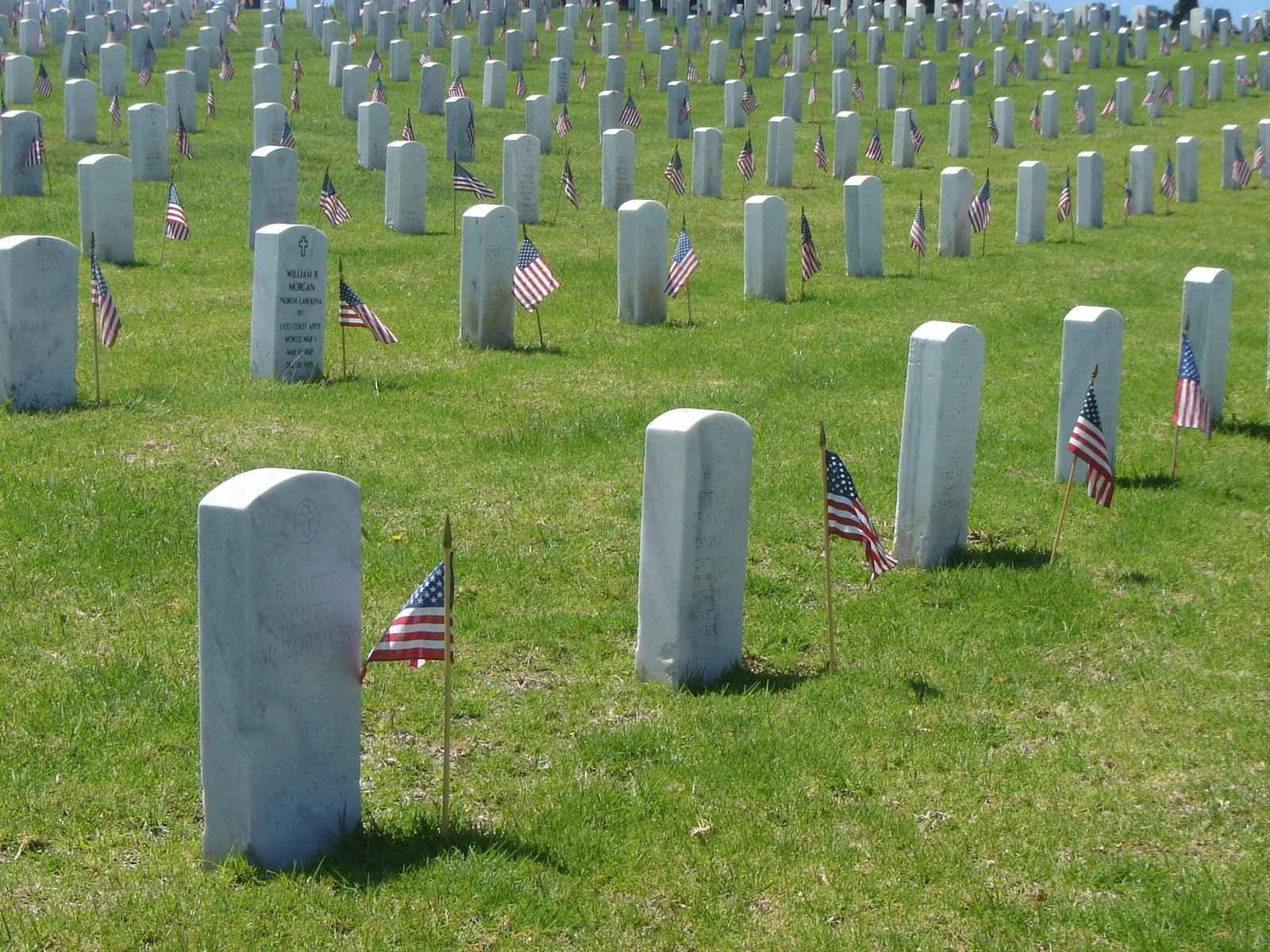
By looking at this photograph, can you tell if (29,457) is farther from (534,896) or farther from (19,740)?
(534,896)

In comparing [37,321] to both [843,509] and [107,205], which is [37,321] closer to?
[107,205]

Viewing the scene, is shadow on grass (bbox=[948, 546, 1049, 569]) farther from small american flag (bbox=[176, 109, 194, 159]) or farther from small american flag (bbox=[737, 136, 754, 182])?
small american flag (bbox=[176, 109, 194, 159])

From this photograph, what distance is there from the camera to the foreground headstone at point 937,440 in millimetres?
9039

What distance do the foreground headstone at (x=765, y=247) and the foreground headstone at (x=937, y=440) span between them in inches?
329

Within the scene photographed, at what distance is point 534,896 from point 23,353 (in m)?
7.87

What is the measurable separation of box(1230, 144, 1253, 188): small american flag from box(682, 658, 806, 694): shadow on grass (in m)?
25.4

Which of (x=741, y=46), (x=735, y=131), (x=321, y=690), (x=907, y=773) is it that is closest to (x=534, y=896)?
(x=321, y=690)

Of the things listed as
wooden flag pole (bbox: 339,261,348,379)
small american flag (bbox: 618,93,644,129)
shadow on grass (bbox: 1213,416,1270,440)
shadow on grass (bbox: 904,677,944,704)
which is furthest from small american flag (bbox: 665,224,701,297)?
small american flag (bbox: 618,93,644,129)

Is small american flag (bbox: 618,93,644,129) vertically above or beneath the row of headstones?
beneath

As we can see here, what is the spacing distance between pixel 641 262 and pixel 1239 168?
18.1 m

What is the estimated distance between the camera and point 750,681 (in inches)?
289

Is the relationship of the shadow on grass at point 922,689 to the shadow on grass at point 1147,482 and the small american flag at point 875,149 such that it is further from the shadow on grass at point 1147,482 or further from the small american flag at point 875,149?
the small american flag at point 875,149

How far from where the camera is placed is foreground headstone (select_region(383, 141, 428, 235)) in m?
21.1

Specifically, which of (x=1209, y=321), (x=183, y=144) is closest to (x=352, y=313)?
(x=1209, y=321)
